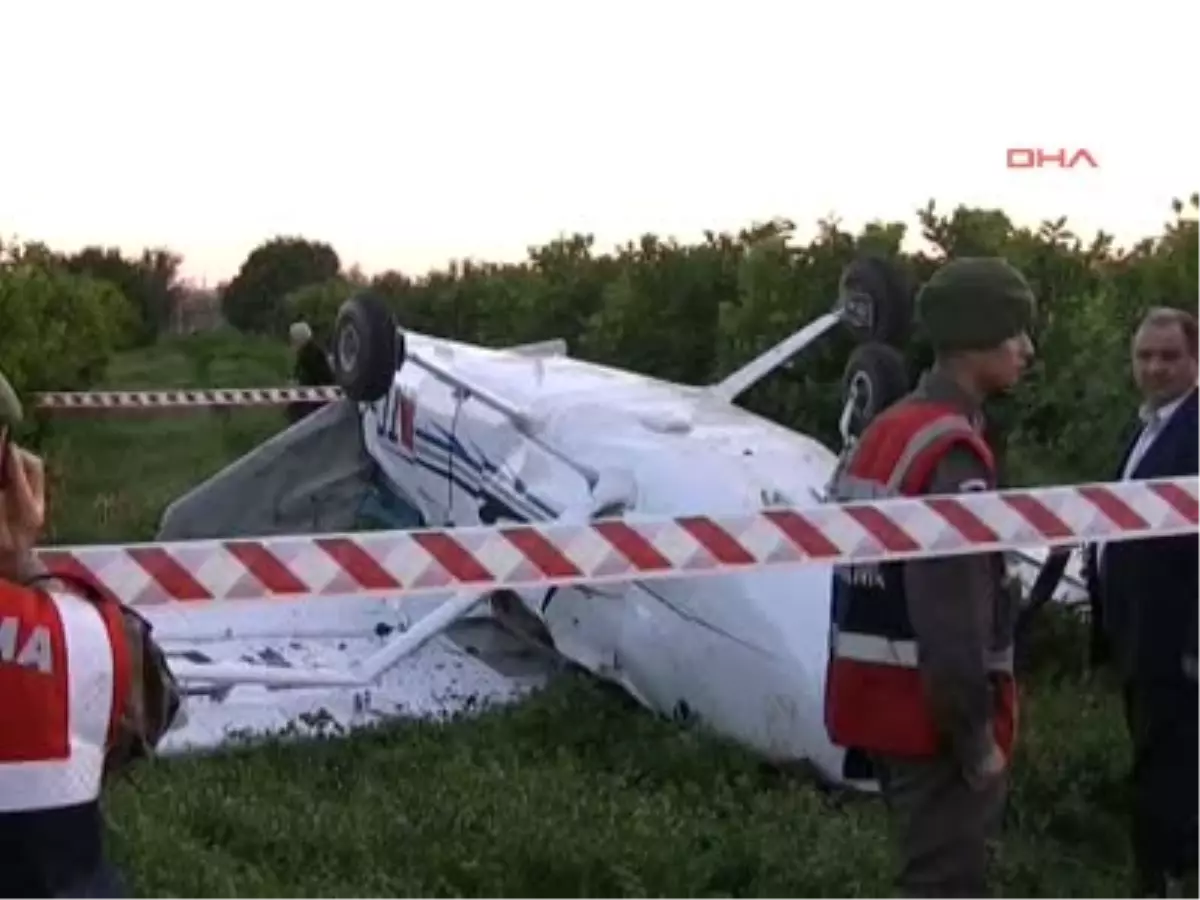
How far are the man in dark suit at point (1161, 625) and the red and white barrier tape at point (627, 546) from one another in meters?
0.27

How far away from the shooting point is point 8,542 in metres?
2.74

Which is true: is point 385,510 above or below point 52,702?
below

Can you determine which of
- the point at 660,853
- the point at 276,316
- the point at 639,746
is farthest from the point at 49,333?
the point at 276,316

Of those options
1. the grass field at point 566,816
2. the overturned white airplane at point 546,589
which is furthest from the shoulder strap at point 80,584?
the overturned white airplane at point 546,589

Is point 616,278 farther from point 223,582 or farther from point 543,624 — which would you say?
point 223,582

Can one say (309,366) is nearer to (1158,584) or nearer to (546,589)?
(546,589)

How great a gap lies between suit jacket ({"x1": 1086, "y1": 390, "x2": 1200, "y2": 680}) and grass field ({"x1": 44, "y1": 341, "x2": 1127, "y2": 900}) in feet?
2.38

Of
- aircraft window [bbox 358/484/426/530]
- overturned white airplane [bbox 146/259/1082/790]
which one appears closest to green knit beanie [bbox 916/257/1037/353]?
overturned white airplane [bbox 146/259/1082/790]

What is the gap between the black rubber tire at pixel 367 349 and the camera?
9930mm

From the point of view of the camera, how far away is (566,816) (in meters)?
5.96

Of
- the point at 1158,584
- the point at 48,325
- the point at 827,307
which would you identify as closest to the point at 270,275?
the point at 48,325

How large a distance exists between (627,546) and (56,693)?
2.29 meters

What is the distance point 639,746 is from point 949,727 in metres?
3.08

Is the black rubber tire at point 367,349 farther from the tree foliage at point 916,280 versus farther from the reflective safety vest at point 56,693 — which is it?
the reflective safety vest at point 56,693
